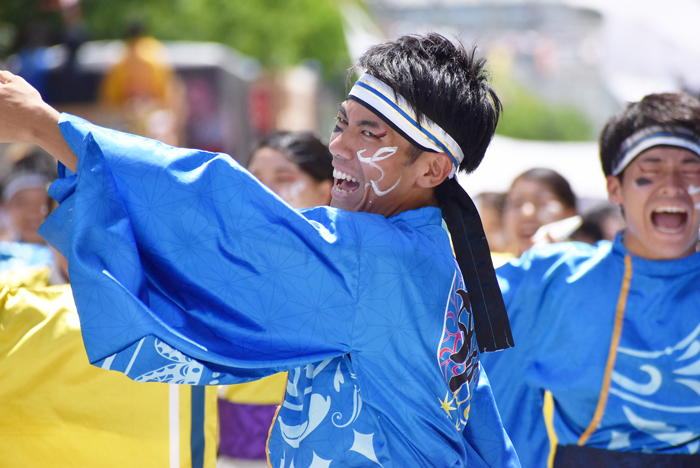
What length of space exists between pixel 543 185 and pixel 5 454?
3.04 meters

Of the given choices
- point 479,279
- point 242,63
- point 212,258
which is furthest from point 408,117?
point 242,63

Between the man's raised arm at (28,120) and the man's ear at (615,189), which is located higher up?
the man's ear at (615,189)

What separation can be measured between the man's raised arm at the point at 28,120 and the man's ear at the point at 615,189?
75.2 inches

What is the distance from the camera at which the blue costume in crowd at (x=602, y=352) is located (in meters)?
2.26

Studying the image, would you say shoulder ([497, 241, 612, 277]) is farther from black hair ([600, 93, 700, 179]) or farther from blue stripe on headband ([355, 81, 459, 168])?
blue stripe on headband ([355, 81, 459, 168])

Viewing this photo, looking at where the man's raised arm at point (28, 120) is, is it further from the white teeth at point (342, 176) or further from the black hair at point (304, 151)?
the black hair at point (304, 151)

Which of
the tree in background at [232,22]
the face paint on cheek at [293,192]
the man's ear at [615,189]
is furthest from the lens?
the tree in background at [232,22]

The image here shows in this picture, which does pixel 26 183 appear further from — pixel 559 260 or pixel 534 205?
pixel 559 260

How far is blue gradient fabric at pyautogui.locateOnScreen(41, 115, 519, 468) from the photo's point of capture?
132 cm

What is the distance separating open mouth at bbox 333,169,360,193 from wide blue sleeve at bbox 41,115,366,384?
241 millimetres

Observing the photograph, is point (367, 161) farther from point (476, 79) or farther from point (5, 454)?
point (5, 454)

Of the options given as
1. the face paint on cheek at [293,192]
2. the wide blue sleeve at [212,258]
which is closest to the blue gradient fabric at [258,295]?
the wide blue sleeve at [212,258]

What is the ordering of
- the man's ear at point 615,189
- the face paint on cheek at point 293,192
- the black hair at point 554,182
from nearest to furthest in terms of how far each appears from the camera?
the man's ear at point 615,189 → the face paint on cheek at point 293,192 → the black hair at point 554,182

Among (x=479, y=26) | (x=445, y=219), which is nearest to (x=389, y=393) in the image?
(x=445, y=219)
